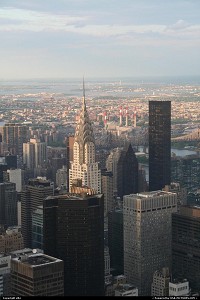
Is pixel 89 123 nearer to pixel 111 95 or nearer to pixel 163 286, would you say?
pixel 111 95

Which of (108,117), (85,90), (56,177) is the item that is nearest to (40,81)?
(85,90)

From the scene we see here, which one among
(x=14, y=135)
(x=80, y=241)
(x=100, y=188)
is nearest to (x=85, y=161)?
(x=100, y=188)

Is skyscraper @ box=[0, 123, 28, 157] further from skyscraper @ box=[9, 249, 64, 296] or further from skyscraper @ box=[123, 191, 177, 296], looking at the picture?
skyscraper @ box=[9, 249, 64, 296]

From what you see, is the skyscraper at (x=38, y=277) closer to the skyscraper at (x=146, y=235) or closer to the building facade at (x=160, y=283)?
the building facade at (x=160, y=283)

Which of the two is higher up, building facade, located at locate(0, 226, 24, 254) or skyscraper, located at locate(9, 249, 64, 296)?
skyscraper, located at locate(9, 249, 64, 296)

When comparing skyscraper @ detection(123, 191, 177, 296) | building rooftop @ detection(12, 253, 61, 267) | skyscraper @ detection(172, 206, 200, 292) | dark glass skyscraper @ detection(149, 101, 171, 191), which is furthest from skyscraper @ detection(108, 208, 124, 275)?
dark glass skyscraper @ detection(149, 101, 171, 191)

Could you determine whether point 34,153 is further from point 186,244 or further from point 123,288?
point 123,288
